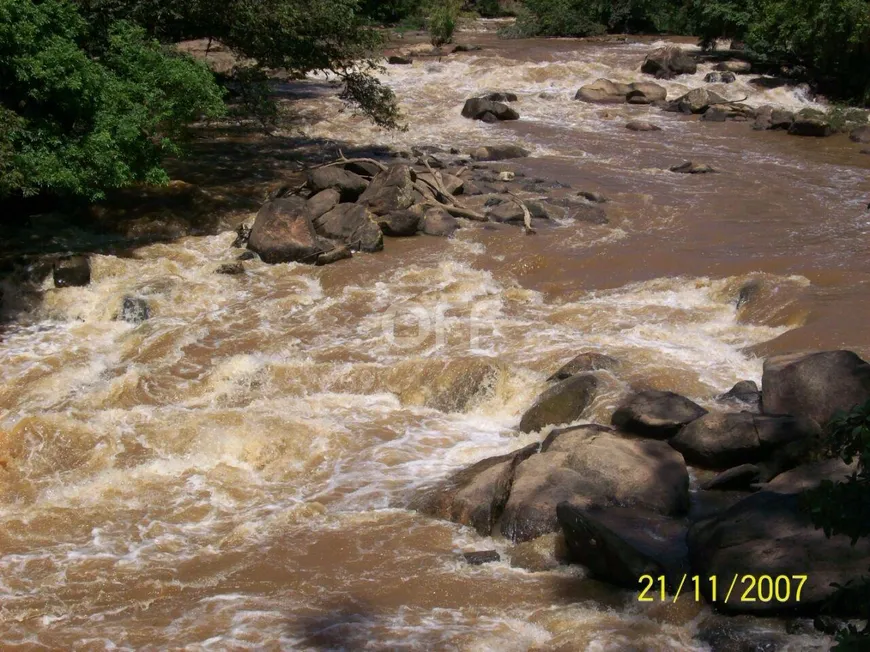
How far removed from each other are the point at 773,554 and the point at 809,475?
133 cm

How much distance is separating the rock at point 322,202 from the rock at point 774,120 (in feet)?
40.5

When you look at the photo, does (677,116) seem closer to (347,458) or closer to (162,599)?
Answer: (347,458)

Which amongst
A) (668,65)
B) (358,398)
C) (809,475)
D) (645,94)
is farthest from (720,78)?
(809,475)

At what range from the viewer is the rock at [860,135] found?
69.5 feet

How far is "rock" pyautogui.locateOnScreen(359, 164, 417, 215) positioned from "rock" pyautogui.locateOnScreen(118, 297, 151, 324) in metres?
4.29

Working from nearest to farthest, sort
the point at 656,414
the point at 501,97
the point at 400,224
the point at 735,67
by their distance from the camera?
1. the point at 656,414
2. the point at 400,224
3. the point at 501,97
4. the point at 735,67

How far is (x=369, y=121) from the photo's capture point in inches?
877

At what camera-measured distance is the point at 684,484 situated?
297 inches

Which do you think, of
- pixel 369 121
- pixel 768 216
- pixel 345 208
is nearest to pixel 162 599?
pixel 345 208

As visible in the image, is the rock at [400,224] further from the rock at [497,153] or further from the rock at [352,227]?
the rock at [497,153]

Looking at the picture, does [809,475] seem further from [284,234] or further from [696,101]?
[696,101]

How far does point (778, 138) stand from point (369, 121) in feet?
31.0

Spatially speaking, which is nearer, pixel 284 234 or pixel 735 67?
pixel 284 234

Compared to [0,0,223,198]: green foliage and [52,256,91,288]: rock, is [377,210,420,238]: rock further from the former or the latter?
[52,256,91,288]: rock
